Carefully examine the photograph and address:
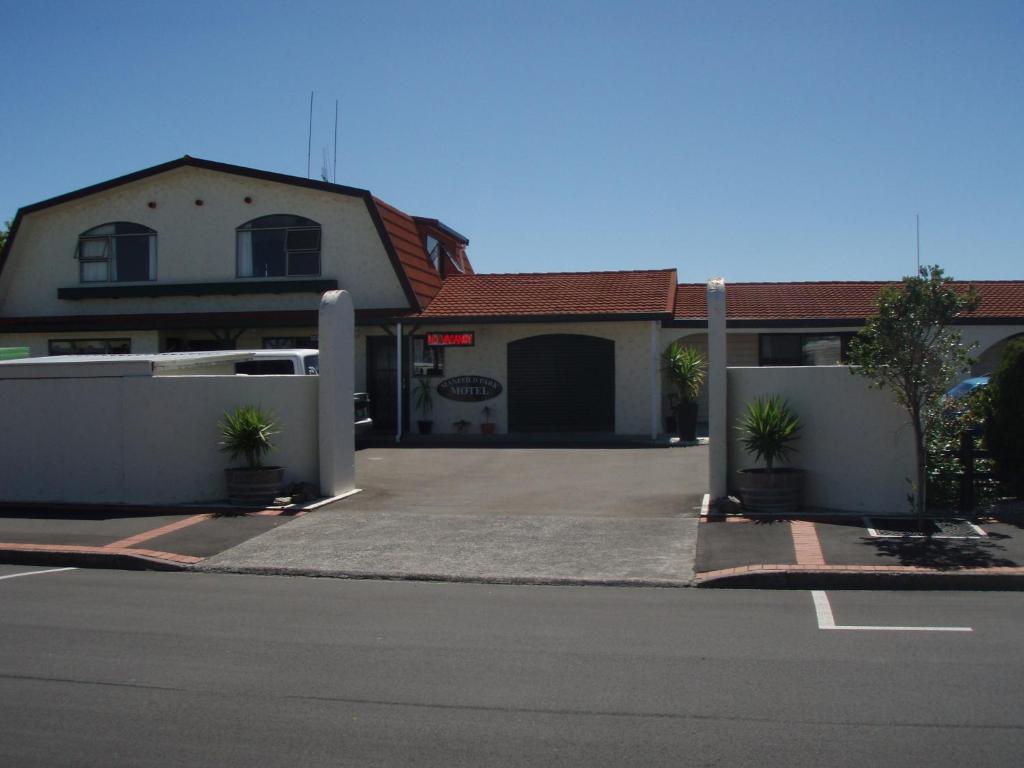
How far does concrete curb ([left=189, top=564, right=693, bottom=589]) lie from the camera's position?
9.95 meters

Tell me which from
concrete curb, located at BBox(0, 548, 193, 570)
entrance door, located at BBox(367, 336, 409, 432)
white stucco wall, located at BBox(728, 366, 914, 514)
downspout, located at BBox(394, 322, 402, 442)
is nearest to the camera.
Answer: concrete curb, located at BBox(0, 548, 193, 570)

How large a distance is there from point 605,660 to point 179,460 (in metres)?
9.67

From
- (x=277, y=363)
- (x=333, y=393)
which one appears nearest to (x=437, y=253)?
(x=277, y=363)

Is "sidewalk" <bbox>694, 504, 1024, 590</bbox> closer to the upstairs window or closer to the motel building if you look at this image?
the motel building

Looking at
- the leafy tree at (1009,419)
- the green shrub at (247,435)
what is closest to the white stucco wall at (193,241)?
the green shrub at (247,435)

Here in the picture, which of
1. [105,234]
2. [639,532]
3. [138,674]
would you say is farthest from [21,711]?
[105,234]

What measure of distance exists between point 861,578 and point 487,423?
15.1 meters

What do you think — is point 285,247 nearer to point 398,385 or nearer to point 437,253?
point 437,253

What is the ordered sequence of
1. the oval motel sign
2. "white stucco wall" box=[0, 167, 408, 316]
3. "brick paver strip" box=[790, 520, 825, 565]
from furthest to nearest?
"white stucco wall" box=[0, 167, 408, 316] < the oval motel sign < "brick paver strip" box=[790, 520, 825, 565]

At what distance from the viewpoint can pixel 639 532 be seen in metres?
12.2

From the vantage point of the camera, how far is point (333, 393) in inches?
580

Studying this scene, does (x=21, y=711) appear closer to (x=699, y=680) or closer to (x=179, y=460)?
(x=699, y=680)

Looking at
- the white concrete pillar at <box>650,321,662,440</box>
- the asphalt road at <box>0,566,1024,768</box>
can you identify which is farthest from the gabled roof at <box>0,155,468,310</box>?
the asphalt road at <box>0,566,1024,768</box>

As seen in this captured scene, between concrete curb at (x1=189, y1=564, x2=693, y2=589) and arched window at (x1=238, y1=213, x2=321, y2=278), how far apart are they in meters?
15.6
